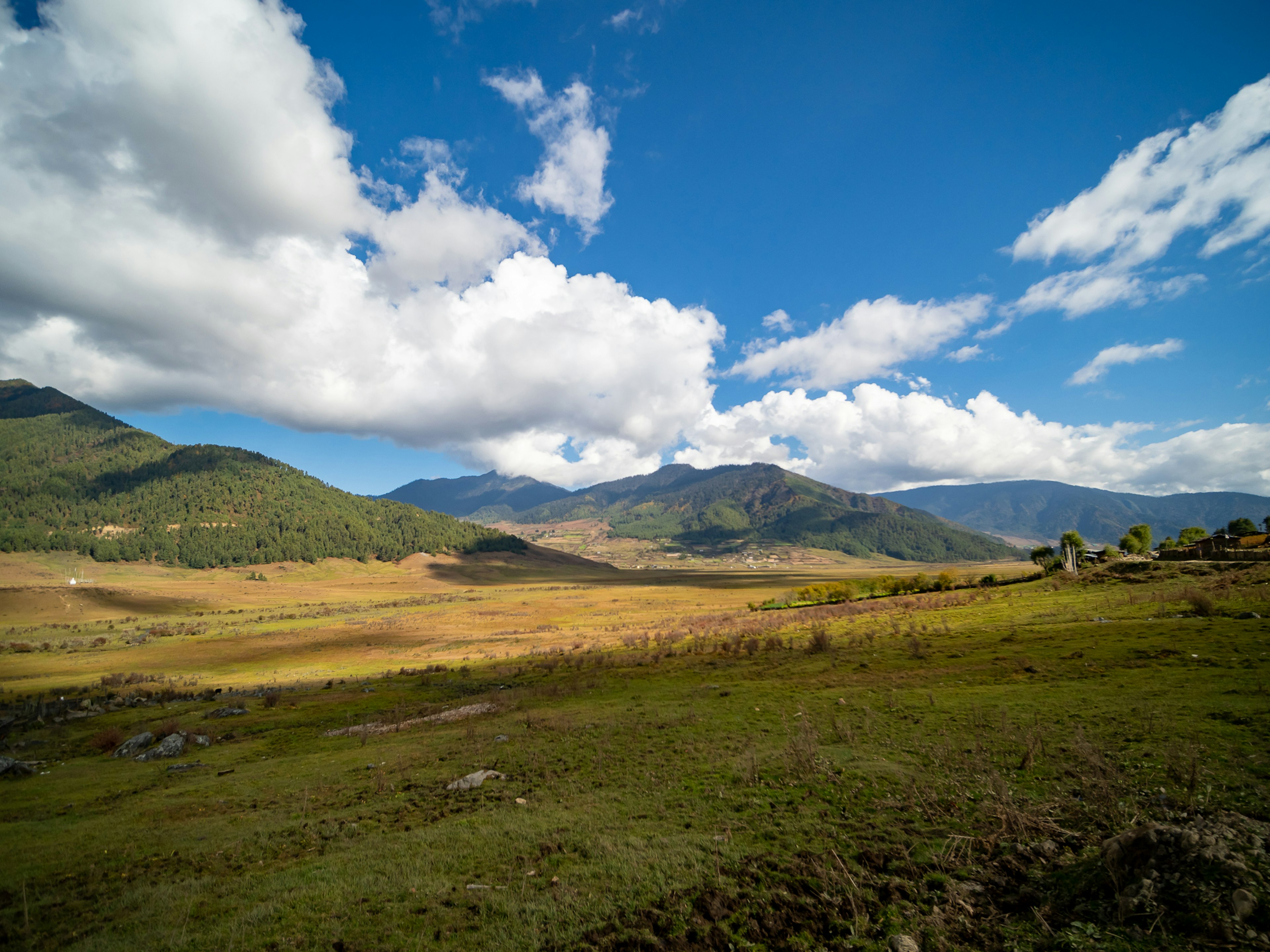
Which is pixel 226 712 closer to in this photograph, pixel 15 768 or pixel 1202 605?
pixel 15 768

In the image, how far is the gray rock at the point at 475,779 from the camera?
12.0 metres

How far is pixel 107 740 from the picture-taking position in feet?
60.7

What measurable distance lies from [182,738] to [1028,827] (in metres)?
25.3

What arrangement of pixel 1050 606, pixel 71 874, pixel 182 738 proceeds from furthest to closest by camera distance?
pixel 1050 606
pixel 182 738
pixel 71 874

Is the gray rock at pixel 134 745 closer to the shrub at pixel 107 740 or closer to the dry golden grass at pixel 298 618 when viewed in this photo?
the shrub at pixel 107 740

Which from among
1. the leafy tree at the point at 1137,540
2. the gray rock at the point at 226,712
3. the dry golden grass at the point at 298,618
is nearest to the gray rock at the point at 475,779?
the gray rock at the point at 226,712

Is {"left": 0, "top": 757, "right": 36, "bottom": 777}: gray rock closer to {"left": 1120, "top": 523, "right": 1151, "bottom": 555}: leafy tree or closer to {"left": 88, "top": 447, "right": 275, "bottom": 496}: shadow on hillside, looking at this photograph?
{"left": 1120, "top": 523, "right": 1151, "bottom": 555}: leafy tree

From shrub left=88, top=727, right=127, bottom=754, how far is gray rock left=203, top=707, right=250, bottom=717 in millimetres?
3077

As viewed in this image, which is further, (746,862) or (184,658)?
(184,658)

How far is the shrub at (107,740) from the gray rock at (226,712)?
10.1 feet

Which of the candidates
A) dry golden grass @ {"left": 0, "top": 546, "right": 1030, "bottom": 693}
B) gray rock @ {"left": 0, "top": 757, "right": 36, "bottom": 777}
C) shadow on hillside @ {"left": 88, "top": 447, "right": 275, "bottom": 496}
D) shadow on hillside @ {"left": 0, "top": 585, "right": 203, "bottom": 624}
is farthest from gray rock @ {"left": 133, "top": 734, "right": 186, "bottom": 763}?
shadow on hillside @ {"left": 88, "top": 447, "right": 275, "bottom": 496}

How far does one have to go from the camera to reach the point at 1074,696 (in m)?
14.2

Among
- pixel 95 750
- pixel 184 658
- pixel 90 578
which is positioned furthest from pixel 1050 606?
pixel 90 578

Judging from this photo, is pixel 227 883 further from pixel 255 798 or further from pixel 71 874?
pixel 255 798
